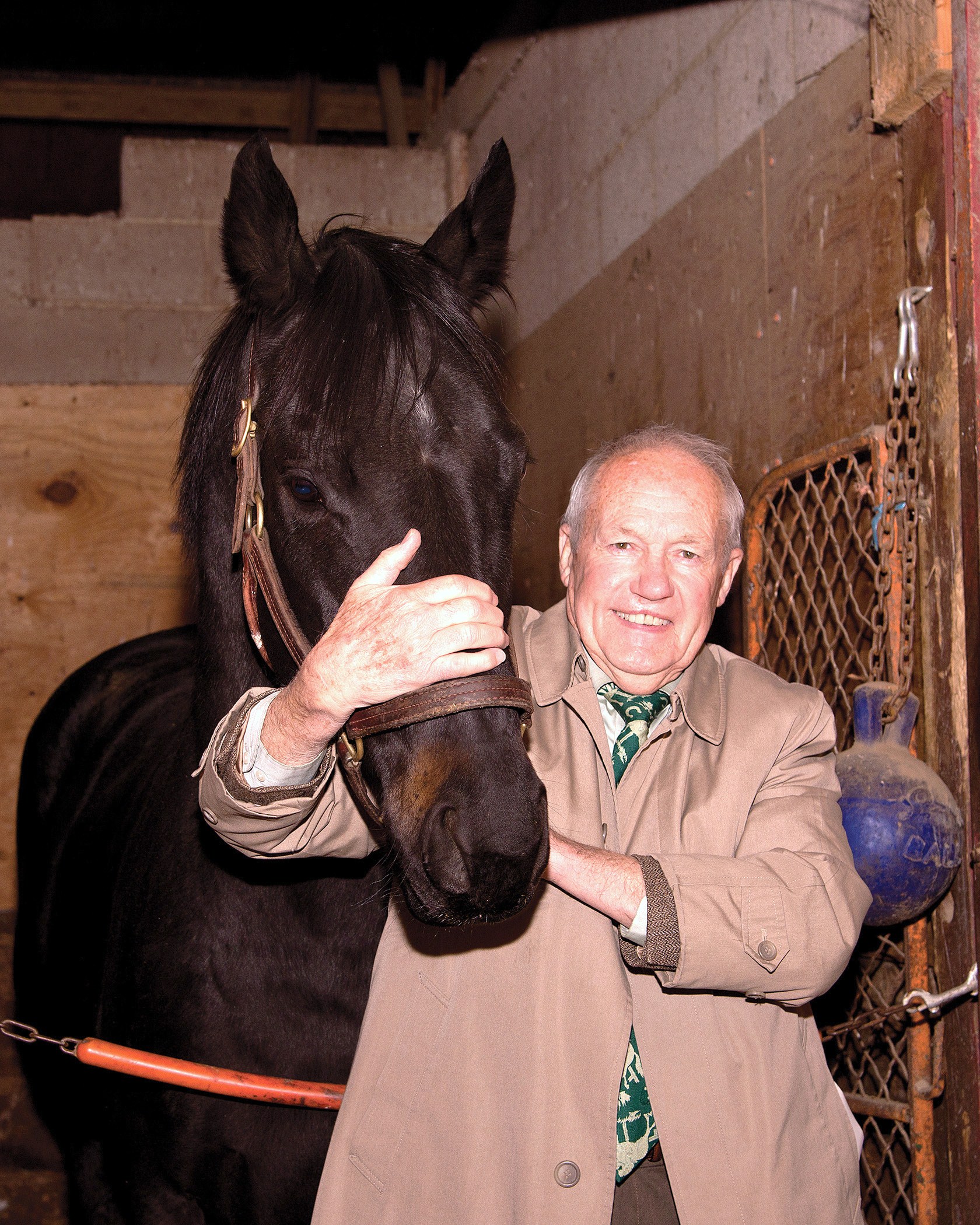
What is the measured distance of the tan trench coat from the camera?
1.36 metres

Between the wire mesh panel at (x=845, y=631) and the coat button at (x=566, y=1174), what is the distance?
1.05 metres

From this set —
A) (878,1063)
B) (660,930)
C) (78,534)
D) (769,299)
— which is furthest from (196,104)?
(660,930)

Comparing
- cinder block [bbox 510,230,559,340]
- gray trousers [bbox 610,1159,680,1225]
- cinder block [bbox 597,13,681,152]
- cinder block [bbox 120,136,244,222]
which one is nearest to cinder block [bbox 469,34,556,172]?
cinder block [bbox 510,230,559,340]

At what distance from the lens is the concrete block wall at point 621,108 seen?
9.15 ft

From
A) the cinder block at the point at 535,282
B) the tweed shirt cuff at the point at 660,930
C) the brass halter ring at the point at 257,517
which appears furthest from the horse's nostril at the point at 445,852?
the cinder block at the point at 535,282

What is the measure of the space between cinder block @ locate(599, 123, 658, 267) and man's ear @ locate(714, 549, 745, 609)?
2.28m

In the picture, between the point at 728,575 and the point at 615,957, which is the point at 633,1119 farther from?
the point at 728,575

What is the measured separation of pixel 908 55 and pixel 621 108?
7.04 ft

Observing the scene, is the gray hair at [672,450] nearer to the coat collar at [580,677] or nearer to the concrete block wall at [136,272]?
the coat collar at [580,677]

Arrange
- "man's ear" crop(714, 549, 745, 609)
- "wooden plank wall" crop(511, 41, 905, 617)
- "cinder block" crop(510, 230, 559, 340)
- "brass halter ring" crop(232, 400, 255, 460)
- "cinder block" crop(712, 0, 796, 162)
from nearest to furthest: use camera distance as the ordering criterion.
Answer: "brass halter ring" crop(232, 400, 255, 460) → "man's ear" crop(714, 549, 745, 609) → "wooden plank wall" crop(511, 41, 905, 617) → "cinder block" crop(712, 0, 796, 162) → "cinder block" crop(510, 230, 559, 340)

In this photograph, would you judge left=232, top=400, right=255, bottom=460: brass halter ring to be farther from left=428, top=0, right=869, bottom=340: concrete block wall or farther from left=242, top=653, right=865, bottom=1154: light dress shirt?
left=428, top=0, right=869, bottom=340: concrete block wall

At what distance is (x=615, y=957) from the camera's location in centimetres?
146

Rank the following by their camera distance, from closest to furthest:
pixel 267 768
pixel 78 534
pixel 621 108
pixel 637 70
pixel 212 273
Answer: pixel 267 768 < pixel 637 70 < pixel 621 108 < pixel 78 534 < pixel 212 273

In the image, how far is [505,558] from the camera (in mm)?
1532
